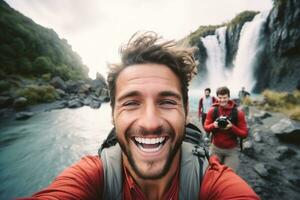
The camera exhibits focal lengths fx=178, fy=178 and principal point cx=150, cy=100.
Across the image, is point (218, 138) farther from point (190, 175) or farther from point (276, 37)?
point (276, 37)

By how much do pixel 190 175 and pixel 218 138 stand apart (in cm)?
251

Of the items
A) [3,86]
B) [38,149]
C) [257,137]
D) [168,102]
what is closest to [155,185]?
[168,102]

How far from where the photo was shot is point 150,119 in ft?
4.63

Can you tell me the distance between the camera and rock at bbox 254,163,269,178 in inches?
190

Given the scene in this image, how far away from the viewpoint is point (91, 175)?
1.41 meters

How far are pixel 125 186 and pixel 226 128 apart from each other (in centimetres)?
256

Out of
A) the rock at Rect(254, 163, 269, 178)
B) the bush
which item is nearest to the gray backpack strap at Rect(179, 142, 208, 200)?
the rock at Rect(254, 163, 269, 178)

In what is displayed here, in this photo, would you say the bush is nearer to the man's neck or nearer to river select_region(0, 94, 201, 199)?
river select_region(0, 94, 201, 199)

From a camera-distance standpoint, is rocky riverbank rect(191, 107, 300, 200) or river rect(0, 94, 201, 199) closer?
rocky riverbank rect(191, 107, 300, 200)

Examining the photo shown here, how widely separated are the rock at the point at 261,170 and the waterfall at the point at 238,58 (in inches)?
797

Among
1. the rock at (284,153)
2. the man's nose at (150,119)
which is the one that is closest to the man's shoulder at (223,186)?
the man's nose at (150,119)

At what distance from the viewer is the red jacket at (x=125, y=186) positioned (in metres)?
1.28

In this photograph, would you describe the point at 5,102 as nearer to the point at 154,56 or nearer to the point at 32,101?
the point at 32,101

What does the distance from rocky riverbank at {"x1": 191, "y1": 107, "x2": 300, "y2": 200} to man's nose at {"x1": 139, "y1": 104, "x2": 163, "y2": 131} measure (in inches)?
163
